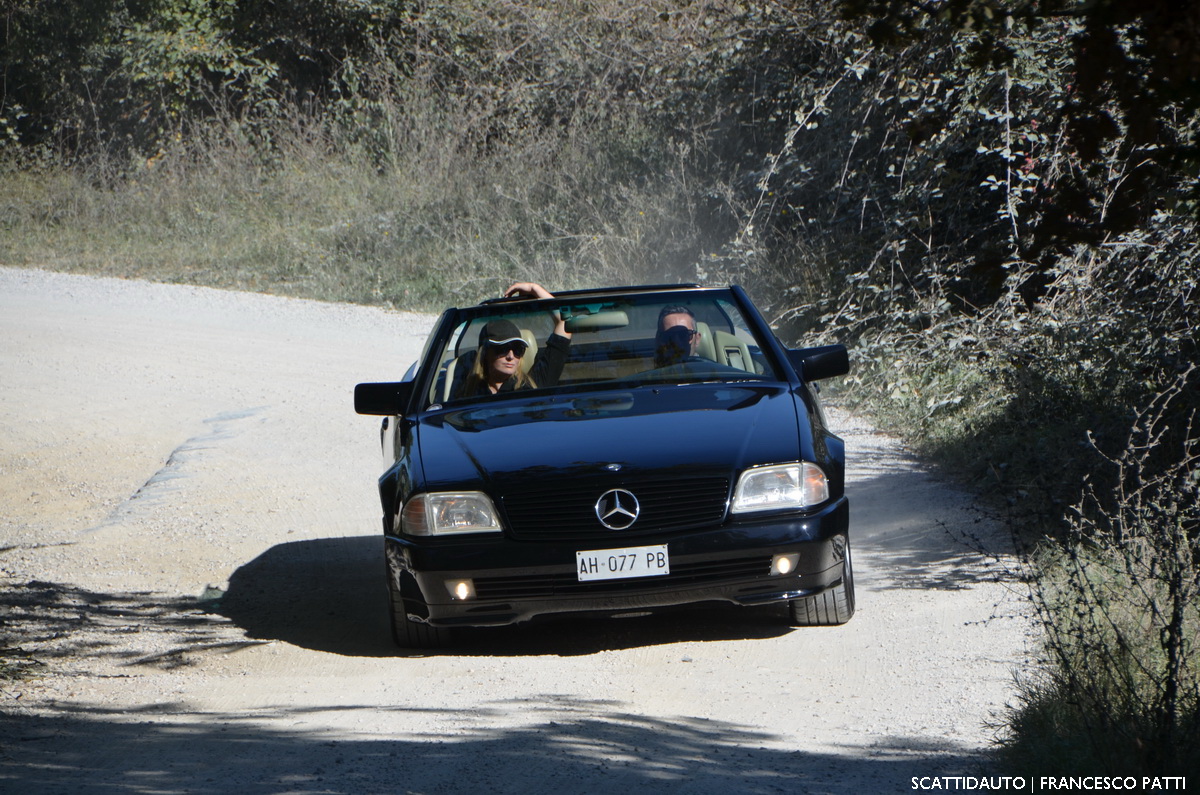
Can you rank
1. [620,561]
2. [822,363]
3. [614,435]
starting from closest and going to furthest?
1. [620,561]
2. [614,435]
3. [822,363]

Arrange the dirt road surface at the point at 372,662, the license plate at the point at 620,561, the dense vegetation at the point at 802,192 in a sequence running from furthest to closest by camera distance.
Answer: the license plate at the point at 620,561 < the dirt road surface at the point at 372,662 < the dense vegetation at the point at 802,192

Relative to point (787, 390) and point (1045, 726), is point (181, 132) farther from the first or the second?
point (1045, 726)

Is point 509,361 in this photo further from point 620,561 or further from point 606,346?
point 620,561

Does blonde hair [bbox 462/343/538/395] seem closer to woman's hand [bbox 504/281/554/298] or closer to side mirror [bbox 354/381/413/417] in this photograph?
side mirror [bbox 354/381/413/417]

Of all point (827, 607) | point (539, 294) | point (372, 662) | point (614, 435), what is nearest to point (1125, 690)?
point (827, 607)

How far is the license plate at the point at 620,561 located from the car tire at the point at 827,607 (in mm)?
774

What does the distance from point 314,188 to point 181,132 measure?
17.2 ft

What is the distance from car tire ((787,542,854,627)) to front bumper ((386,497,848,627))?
0.34m

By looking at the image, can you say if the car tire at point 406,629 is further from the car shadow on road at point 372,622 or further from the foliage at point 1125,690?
the foliage at point 1125,690

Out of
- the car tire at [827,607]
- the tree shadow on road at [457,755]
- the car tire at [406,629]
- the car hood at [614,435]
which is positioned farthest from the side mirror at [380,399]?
the car tire at [827,607]

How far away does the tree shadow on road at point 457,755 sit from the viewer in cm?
398

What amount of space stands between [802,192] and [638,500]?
9.37 m

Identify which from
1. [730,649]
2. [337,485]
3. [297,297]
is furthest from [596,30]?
[730,649]

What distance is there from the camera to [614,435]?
5484 millimetres
